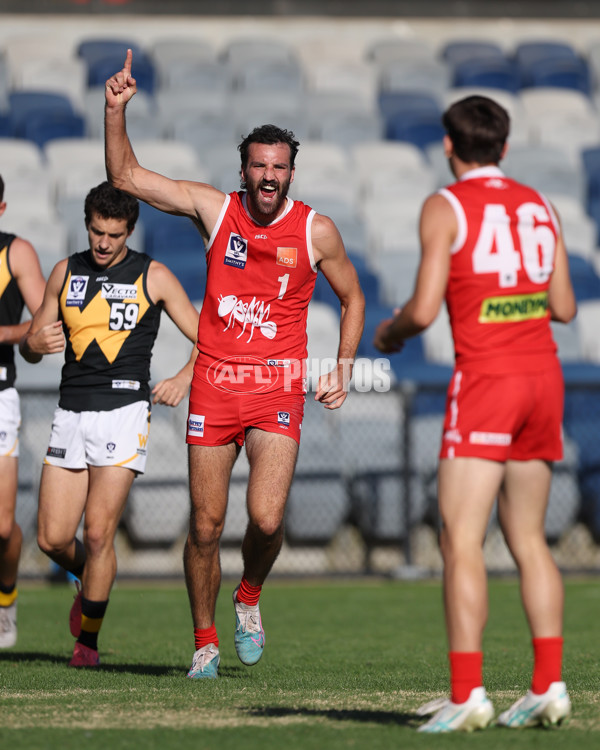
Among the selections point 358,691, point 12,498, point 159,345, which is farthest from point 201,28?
point 358,691

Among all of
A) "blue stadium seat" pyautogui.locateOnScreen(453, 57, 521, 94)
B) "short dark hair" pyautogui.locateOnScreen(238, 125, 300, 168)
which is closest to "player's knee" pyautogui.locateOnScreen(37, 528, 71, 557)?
"short dark hair" pyautogui.locateOnScreen(238, 125, 300, 168)

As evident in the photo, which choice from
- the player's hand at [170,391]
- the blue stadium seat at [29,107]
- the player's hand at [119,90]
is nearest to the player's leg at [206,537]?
the player's hand at [170,391]

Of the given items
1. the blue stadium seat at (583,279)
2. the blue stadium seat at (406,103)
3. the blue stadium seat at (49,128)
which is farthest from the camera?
the blue stadium seat at (406,103)

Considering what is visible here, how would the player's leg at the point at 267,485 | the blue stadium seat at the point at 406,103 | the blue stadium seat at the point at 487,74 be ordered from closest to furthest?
the player's leg at the point at 267,485 → the blue stadium seat at the point at 406,103 → the blue stadium seat at the point at 487,74

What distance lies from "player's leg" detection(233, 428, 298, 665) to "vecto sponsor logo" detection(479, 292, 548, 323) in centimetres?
181

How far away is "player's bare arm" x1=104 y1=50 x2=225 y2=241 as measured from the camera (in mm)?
5355

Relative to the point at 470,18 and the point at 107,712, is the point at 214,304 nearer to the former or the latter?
the point at 107,712

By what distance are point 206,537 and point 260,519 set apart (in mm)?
341

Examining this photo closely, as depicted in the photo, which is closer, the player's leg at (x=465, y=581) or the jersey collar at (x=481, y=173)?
the player's leg at (x=465, y=581)

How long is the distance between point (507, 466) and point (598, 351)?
10093mm

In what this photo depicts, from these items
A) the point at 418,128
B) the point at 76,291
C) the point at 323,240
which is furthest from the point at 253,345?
the point at 418,128

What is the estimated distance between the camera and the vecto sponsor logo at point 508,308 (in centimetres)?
413

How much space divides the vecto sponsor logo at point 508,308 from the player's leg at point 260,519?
181 cm

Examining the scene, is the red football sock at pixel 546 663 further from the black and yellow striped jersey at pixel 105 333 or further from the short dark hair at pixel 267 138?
the black and yellow striped jersey at pixel 105 333
